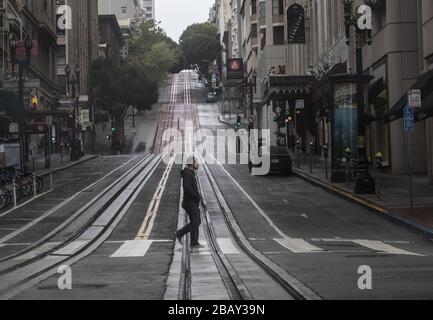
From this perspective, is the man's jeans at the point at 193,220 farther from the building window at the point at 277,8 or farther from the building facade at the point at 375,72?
the building window at the point at 277,8

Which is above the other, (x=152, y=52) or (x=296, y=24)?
(x=152, y=52)

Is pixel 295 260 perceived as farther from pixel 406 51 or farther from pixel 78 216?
pixel 406 51

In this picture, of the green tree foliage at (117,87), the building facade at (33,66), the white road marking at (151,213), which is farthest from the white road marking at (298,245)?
the green tree foliage at (117,87)

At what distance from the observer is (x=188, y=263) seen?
13.9m

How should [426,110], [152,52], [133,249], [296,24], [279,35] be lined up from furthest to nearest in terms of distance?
[152,52] < [279,35] < [296,24] < [426,110] < [133,249]

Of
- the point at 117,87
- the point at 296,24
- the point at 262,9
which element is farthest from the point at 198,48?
the point at 296,24

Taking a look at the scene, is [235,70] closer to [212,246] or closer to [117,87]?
[117,87]

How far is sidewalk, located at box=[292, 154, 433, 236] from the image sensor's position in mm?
20688

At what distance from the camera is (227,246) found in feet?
56.4

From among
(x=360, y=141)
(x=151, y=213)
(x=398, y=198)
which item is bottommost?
(x=151, y=213)

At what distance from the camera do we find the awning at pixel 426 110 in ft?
80.2

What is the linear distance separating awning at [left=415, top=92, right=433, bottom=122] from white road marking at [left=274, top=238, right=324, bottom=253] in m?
8.42

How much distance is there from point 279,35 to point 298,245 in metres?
73.1
